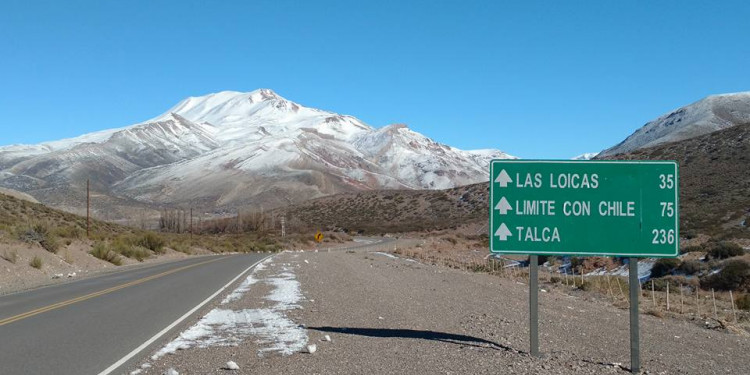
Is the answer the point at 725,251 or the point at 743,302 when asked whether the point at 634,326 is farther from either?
the point at 725,251

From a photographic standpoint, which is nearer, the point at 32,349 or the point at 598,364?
the point at 598,364

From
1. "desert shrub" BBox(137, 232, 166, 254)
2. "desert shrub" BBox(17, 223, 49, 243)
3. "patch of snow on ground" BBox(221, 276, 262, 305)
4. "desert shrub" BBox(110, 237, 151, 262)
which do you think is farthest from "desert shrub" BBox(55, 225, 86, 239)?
"patch of snow on ground" BBox(221, 276, 262, 305)

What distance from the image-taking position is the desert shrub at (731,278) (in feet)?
89.9

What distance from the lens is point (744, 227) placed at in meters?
47.0

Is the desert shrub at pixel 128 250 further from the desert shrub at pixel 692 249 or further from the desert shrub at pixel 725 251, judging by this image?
the desert shrub at pixel 725 251

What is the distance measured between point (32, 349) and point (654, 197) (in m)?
9.57

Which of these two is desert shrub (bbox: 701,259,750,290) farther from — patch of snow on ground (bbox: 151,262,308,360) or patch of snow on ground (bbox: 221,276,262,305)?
patch of snow on ground (bbox: 151,262,308,360)

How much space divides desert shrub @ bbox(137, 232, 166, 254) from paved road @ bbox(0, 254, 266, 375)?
27695 mm

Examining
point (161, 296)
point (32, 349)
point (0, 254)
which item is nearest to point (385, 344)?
point (32, 349)

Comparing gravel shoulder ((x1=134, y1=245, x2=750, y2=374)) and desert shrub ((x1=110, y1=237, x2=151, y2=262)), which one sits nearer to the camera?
gravel shoulder ((x1=134, y1=245, x2=750, y2=374))

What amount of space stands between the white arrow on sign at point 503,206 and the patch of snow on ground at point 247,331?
12.1 ft

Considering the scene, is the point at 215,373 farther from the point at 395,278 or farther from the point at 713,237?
the point at 713,237

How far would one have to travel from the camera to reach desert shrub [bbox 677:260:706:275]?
31.9m

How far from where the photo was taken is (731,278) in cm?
2778
